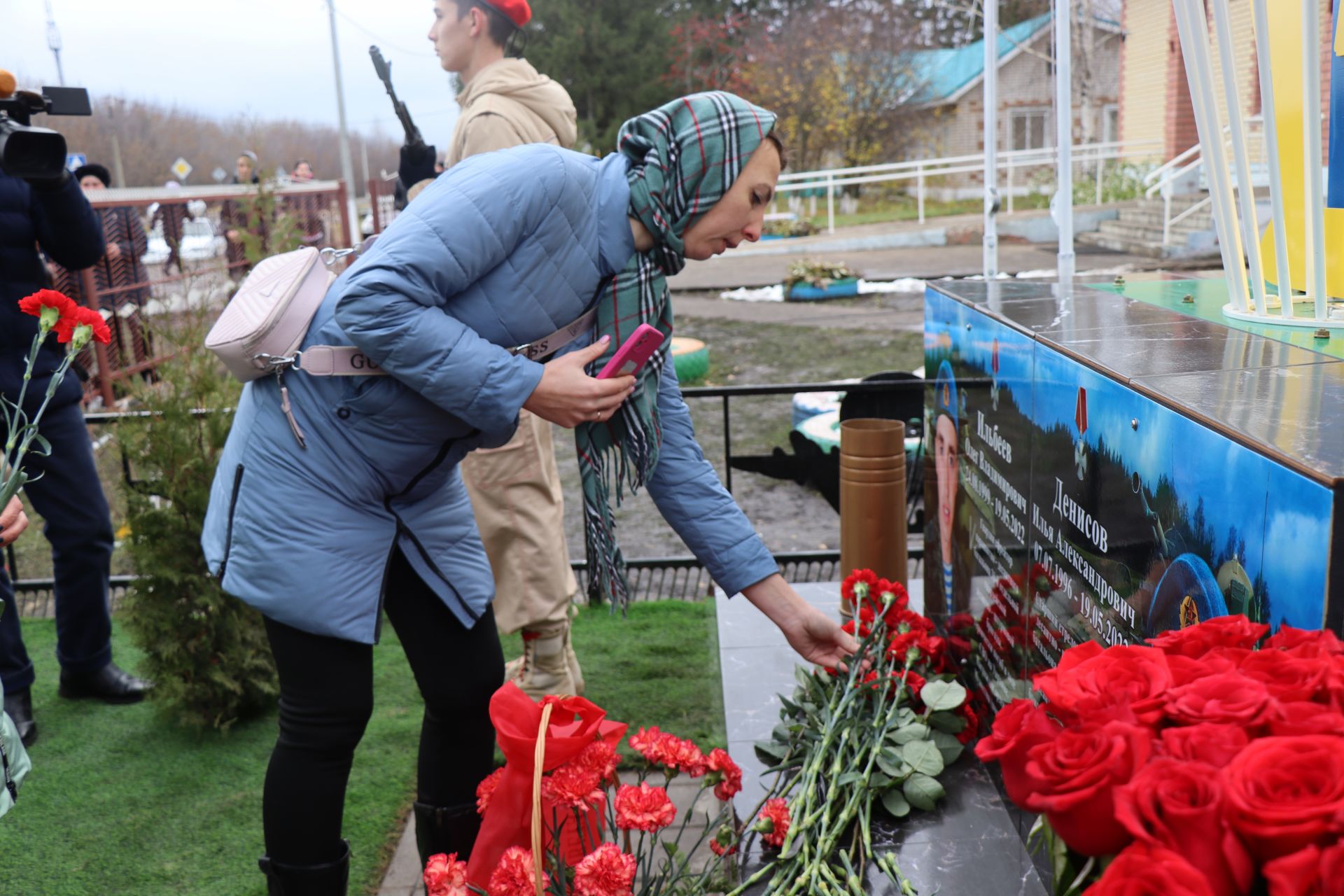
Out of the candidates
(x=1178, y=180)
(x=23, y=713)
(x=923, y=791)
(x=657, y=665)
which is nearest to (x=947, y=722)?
(x=923, y=791)

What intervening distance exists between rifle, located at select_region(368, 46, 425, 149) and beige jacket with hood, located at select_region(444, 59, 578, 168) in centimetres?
105

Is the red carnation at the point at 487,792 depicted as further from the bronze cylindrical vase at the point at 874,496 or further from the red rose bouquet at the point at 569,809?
the bronze cylindrical vase at the point at 874,496

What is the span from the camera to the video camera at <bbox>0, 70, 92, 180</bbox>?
3.29 metres

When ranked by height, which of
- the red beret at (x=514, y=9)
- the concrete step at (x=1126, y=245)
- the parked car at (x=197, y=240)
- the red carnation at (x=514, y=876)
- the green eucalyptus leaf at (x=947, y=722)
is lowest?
the green eucalyptus leaf at (x=947, y=722)

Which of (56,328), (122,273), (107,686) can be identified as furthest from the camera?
(122,273)

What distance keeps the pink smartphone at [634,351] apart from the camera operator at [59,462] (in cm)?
219

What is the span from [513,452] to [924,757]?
146 cm

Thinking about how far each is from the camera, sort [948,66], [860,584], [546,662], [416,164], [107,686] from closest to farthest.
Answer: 1. [860,584]
2. [546,662]
3. [107,686]
4. [416,164]
5. [948,66]

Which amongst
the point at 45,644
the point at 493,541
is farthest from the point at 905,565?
the point at 45,644

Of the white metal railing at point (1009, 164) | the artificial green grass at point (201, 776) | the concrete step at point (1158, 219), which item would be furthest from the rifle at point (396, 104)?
the white metal railing at point (1009, 164)

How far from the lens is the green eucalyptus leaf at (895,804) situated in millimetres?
2578

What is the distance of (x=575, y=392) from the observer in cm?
201

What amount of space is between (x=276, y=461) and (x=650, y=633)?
2.64 metres

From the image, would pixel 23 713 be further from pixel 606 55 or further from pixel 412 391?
pixel 606 55
